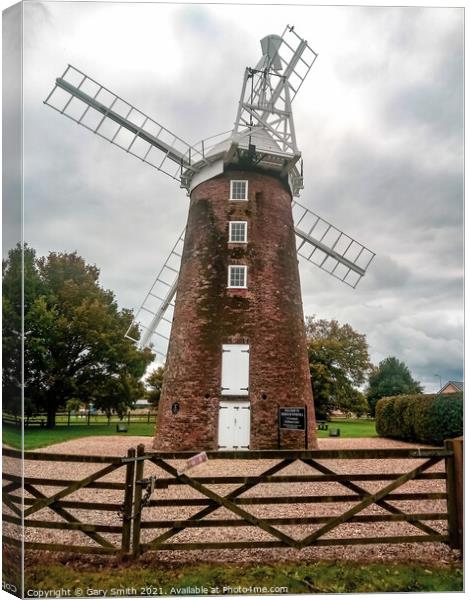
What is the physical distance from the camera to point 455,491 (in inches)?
206

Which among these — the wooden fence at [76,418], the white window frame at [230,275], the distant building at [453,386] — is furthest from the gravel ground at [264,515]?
the white window frame at [230,275]

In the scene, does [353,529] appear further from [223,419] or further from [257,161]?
[257,161]

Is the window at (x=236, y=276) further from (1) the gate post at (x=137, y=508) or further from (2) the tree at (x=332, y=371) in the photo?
(1) the gate post at (x=137, y=508)

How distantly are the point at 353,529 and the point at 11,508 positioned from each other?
425 cm

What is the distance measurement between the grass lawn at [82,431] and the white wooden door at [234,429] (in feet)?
13.3

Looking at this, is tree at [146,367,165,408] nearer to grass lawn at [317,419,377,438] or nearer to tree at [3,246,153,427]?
tree at [3,246,153,427]

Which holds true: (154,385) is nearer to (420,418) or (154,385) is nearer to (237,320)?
(237,320)

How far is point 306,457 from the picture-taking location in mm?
5074

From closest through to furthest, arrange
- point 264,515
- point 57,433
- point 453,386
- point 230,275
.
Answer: point 453,386 → point 264,515 → point 57,433 → point 230,275

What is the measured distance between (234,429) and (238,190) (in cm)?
697

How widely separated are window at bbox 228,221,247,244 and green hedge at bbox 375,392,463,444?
678 cm

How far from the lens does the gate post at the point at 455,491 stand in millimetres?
5199

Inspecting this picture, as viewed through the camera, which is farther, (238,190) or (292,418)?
(238,190)

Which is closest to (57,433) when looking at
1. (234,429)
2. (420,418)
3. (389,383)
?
(234,429)
